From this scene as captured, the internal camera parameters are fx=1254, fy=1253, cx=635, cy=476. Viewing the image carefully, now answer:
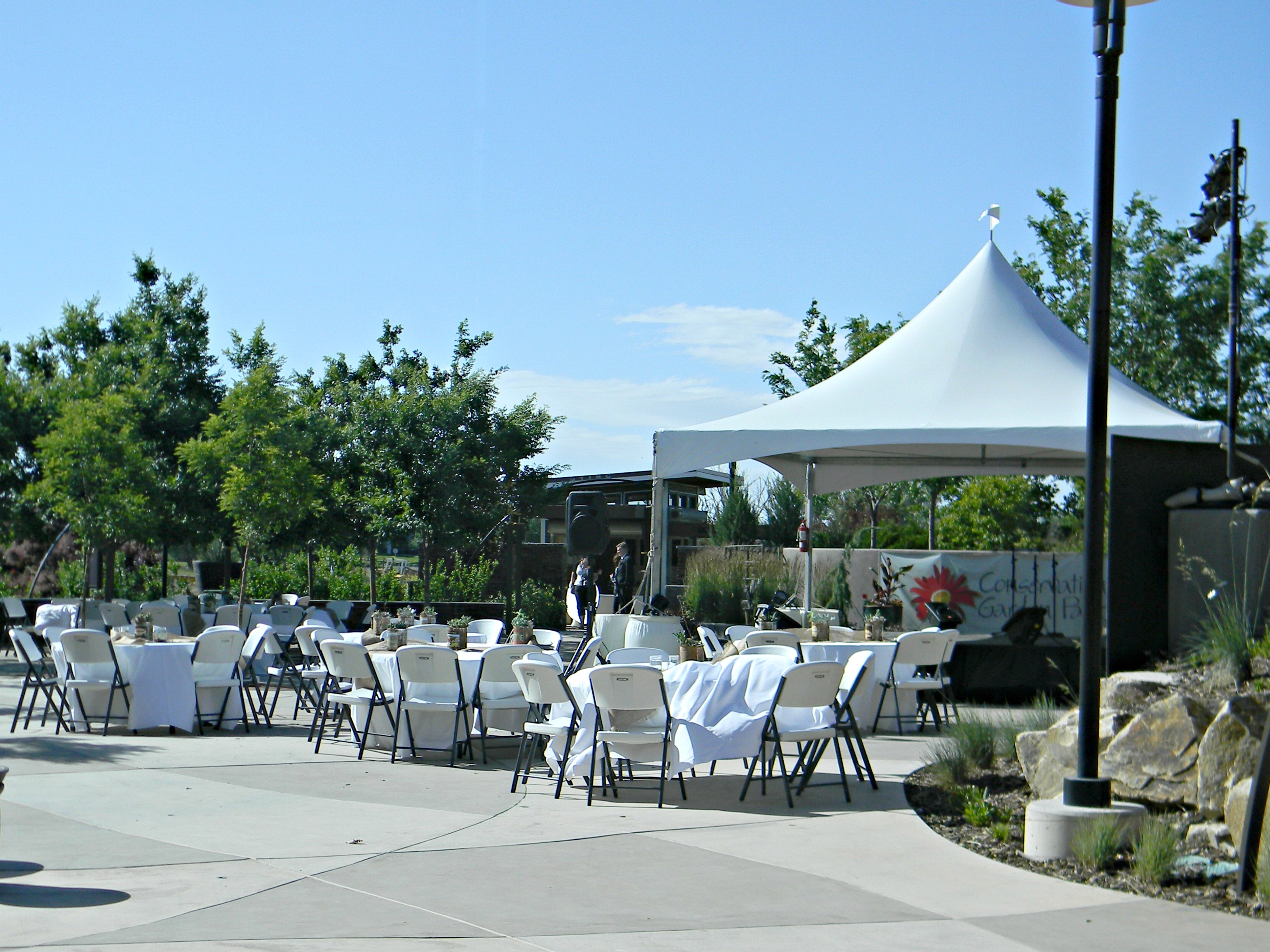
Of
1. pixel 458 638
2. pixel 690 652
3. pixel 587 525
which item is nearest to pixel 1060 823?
pixel 690 652

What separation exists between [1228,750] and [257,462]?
41.6 ft

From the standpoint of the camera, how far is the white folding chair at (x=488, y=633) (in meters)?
11.8

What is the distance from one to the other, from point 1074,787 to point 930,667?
286 inches

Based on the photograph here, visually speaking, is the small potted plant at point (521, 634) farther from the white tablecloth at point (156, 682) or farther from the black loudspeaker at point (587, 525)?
the white tablecloth at point (156, 682)

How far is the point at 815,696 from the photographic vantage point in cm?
776

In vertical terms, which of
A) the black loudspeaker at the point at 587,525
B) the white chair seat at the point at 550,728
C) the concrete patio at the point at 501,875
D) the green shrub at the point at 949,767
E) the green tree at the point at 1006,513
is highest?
the green tree at the point at 1006,513

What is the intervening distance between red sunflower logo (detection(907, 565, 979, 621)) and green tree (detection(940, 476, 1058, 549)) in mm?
8527

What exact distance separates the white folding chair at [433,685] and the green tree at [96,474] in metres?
8.84

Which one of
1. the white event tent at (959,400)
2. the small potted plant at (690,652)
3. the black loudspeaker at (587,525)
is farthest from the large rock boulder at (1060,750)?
the black loudspeaker at (587,525)

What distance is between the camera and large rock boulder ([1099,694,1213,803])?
20.8 feet

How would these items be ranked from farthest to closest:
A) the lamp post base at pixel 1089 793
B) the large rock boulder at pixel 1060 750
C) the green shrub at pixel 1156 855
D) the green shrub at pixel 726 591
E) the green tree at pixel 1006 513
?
the green tree at pixel 1006 513 < the green shrub at pixel 726 591 < the large rock boulder at pixel 1060 750 < the lamp post base at pixel 1089 793 < the green shrub at pixel 1156 855

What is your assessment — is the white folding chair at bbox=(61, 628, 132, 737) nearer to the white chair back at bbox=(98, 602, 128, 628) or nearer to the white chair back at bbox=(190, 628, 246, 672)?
the white chair back at bbox=(190, 628, 246, 672)

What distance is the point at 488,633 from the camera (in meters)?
12.0

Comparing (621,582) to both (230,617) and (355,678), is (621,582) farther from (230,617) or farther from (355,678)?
(355,678)
